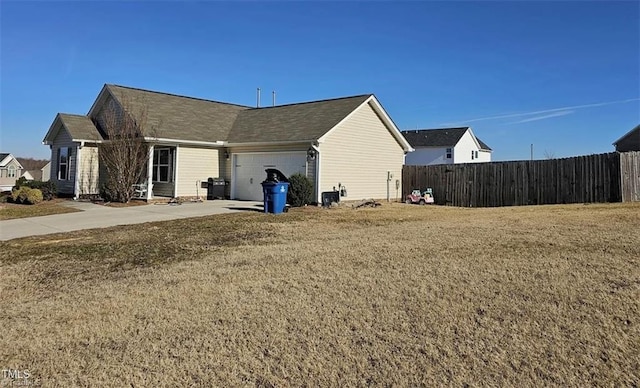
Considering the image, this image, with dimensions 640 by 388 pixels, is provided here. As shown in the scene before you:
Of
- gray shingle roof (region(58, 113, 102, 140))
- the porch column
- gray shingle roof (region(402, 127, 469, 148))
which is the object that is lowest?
the porch column

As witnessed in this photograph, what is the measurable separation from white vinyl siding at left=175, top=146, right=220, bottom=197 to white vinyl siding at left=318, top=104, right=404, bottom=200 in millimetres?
6037

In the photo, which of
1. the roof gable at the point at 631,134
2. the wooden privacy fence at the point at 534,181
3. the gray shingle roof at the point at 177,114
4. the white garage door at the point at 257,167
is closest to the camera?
the wooden privacy fence at the point at 534,181

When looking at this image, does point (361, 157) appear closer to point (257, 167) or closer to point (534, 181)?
point (257, 167)

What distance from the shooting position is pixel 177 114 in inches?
812

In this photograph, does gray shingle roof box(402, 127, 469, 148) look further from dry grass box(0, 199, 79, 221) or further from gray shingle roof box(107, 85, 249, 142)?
dry grass box(0, 199, 79, 221)

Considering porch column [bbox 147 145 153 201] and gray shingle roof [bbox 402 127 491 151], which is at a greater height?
gray shingle roof [bbox 402 127 491 151]

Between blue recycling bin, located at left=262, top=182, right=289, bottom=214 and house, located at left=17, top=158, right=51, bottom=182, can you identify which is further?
house, located at left=17, top=158, right=51, bottom=182

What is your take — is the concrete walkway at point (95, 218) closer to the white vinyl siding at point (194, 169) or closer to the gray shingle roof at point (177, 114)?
the white vinyl siding at point (194, 169)

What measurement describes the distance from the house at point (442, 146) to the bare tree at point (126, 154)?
102 ft

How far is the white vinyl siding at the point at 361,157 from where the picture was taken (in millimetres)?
17391

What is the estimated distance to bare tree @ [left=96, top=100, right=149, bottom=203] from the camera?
1747cm

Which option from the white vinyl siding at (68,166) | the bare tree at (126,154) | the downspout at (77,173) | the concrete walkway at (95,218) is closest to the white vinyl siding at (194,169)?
the bare tree at (126,154)

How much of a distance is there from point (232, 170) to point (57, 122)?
9191 mm

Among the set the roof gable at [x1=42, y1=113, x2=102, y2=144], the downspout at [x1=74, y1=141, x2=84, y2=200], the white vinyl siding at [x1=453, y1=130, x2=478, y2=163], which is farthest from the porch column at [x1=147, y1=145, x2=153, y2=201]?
the white vinyl siding at [x1=453, y1=130, x2=478, y2=163]
